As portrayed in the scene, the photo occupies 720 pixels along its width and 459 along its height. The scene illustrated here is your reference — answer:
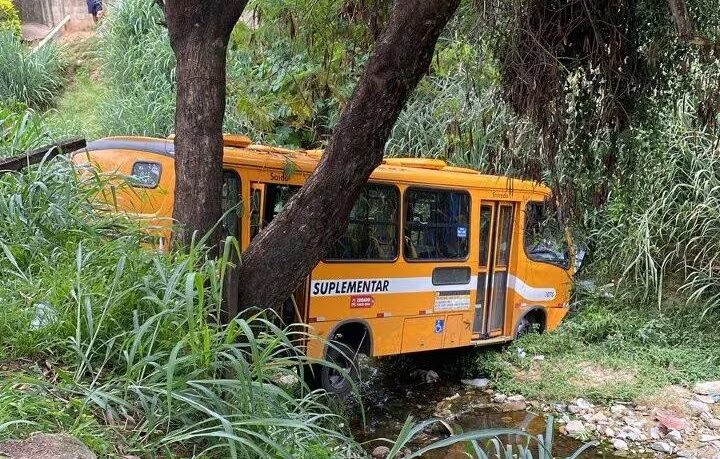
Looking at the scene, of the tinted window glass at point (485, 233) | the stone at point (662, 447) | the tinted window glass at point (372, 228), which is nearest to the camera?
the stone at point (662, 447)

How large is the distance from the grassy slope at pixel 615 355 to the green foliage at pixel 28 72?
10.3 metres

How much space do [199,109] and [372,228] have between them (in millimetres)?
2873

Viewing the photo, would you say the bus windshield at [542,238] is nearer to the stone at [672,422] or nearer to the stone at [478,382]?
the stone at [478,382]

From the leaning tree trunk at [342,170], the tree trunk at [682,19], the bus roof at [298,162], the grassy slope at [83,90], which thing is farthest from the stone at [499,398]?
the grassy slope at [83,90]

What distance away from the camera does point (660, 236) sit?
8.52 metres

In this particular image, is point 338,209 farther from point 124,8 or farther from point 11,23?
point 11,23

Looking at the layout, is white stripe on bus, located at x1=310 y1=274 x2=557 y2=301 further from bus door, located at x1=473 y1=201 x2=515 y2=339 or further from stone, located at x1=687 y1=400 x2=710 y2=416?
stone, located at x1=687 y1=400 x2=710 y2=416

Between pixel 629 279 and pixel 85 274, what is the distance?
24.1 feet

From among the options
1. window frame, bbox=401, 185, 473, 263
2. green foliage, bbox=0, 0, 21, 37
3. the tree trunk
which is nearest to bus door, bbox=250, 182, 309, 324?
window frame, bbox=401, 185, 473, 263

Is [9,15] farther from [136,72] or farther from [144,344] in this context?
[144,344]

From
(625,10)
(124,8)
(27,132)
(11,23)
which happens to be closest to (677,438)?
(625,10)

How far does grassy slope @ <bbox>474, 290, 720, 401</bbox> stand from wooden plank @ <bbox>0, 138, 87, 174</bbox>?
16.2 feet

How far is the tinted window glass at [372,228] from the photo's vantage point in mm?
6398

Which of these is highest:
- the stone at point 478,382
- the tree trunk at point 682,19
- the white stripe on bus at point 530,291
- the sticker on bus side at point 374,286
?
the tree trunk at point 682,19
